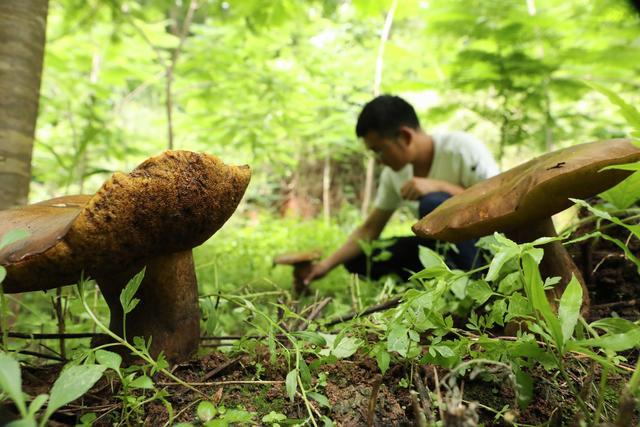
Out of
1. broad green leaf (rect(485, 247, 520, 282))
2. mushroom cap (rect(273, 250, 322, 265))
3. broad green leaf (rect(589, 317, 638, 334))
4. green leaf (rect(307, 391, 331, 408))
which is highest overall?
broad green leaf (rect(485, 247, 520, 282))

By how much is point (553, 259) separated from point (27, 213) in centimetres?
156

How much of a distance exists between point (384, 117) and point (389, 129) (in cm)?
11

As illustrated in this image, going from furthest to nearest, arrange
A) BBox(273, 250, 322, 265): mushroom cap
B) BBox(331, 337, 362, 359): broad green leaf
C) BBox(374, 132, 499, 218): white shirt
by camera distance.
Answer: BBox(374, 132, 499, 218): white shirt < BBox(273, 250, 322, 265): mushroom cap < BBox(331, 337, 362, 359): broad green leaf

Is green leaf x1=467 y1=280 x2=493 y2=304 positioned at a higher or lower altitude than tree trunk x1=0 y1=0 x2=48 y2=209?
lower

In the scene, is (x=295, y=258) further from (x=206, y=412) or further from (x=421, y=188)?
(x=206, y=412)


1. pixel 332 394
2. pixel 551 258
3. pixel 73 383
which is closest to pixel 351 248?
pixel 551 258

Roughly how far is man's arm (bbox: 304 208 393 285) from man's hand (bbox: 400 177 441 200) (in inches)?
23.4

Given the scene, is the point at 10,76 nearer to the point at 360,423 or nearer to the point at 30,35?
the point at 30,35

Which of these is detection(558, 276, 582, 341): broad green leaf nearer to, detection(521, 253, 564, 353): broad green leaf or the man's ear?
detection(521, 253, 564, 353): broad green leaf

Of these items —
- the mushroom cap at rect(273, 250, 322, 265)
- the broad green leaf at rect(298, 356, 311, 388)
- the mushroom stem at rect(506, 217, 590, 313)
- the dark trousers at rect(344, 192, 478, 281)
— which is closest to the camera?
the broad green leaf at rect(298, 356, 311, 388)

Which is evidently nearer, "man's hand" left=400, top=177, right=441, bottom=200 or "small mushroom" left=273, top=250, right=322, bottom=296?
"man's hand" left=400, top=177, right=441, bottom=200

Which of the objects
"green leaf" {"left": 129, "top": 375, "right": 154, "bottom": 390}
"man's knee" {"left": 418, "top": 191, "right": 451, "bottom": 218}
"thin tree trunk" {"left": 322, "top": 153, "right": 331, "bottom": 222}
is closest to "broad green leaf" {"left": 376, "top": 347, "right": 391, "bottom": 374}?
"green leaf" {"left": 129, "top": 375, "right": 154, "bottom": 390}

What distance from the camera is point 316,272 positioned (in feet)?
11.1

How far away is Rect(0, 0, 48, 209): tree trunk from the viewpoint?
1697mm
